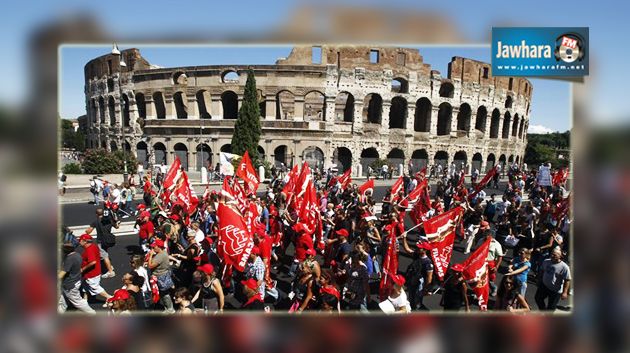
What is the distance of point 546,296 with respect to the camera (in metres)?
6.83

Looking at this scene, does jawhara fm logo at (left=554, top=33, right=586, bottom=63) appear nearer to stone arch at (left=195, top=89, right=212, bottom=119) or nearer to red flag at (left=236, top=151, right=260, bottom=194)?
red flag at (left=236, top=151, right=260, bottom=194)

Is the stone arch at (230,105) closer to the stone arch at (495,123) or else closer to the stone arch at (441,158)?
the stone arch at (441,158)

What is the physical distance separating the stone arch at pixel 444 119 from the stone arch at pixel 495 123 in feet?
17.0

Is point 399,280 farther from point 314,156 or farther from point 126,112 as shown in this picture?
point 126,112

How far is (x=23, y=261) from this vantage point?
5.13m

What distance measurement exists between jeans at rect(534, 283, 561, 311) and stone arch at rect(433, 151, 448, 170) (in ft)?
97.7

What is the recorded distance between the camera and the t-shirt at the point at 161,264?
22.0ft

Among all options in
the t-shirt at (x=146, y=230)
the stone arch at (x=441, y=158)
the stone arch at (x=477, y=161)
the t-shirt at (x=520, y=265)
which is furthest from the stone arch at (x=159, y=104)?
the t-shirt at (x=520, y=265)

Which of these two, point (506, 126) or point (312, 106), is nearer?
point (312, 106)

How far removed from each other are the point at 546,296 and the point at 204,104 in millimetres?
32536

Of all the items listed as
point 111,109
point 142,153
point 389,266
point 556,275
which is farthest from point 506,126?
point 111,109

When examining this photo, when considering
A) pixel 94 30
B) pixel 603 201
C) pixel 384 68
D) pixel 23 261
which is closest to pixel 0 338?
pixel 23 261

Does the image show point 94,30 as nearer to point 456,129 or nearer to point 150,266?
point 150,266

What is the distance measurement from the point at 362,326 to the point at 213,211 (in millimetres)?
6585
